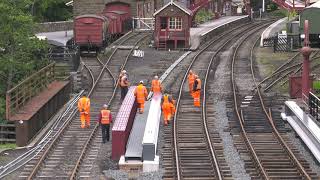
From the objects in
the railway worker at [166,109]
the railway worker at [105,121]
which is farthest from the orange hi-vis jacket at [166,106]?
the railway worker at [105,121]

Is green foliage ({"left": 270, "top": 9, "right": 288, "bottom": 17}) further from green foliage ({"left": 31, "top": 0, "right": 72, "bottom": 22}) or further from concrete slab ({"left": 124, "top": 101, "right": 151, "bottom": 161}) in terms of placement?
concrete slab ({"left": 124, "top": 101, "right": 151, "bottom": 161})

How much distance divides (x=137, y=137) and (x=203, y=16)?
51.2m

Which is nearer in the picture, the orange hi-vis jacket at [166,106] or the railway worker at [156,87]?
the orange hi-vis jacket at [166,106]

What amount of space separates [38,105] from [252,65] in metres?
16.6

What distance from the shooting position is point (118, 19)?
5206cm

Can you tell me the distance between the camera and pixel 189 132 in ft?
74.0

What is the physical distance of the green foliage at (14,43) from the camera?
82.9 ft

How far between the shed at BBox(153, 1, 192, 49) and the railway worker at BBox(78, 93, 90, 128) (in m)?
22.5

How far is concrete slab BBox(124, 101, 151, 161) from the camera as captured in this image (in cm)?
1881

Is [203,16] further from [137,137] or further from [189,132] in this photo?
[137,137]

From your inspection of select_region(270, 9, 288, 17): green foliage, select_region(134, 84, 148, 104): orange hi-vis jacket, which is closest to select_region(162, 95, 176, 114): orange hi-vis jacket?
select_region(134, 84, 148, 104): orange hi-vis jacket

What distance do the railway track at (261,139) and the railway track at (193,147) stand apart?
0.86 metres

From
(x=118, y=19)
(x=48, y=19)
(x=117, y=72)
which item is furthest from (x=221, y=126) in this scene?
(x=48, y=19)

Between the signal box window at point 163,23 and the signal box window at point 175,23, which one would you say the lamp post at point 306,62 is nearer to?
the signal box window at point 175,23
